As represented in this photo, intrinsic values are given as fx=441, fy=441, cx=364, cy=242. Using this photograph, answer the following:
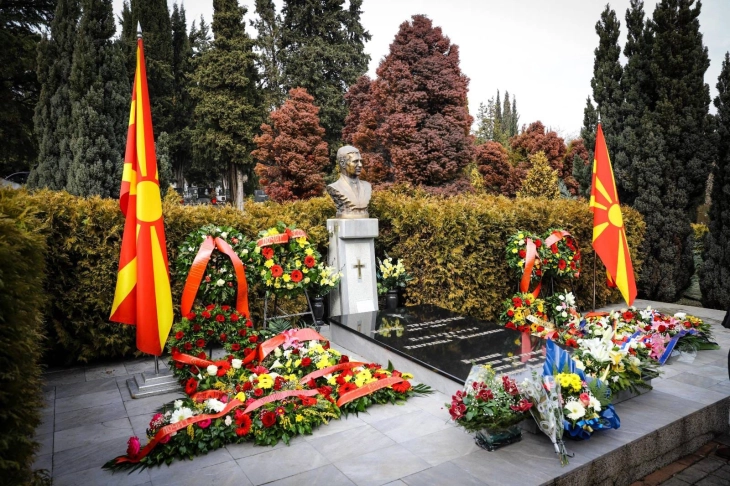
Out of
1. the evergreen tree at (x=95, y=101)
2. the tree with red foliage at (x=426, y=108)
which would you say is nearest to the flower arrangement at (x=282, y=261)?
the evergreen tree at (x=95, y=101)

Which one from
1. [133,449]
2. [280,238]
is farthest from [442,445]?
[280,238]

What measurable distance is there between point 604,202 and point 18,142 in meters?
16.9

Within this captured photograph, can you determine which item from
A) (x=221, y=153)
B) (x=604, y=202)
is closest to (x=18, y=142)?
(x=221, y=153)

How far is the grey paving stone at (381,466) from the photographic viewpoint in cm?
274

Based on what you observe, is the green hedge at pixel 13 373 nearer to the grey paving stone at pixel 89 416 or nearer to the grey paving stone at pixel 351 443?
the grey paving stone at pixel 89 416

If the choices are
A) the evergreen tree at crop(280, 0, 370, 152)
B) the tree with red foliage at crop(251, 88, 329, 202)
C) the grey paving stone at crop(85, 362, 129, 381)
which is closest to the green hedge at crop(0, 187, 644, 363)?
the grey paving stone at crop(85, 362, 129, 381)

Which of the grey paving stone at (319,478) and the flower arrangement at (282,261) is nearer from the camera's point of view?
the grey paving stone at (319,478)

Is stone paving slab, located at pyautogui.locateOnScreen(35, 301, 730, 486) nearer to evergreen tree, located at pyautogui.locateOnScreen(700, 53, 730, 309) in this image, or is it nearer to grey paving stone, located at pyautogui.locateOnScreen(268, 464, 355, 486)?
grey paving stone, located at pyautogui.locateOnScreen(268, 464, 355, 486)

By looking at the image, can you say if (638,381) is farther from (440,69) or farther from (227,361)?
(440,69)

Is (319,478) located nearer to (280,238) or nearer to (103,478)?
(103,478)

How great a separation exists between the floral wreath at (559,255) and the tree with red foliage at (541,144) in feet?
57.1

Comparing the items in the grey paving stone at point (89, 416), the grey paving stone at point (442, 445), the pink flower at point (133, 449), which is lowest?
the grey paving stone at point (442, 445)

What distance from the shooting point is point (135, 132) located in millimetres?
4047

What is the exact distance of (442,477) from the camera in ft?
8.95
